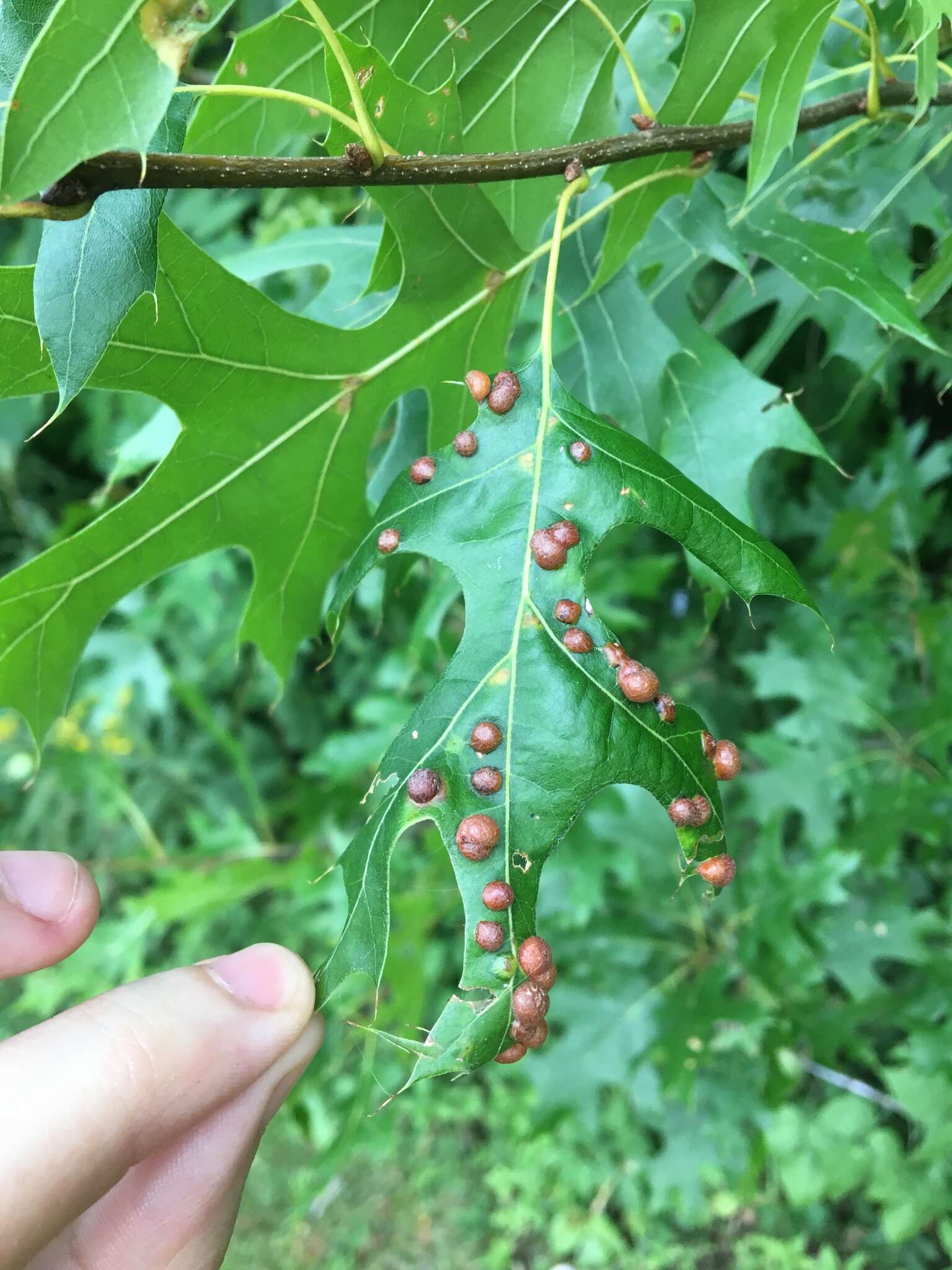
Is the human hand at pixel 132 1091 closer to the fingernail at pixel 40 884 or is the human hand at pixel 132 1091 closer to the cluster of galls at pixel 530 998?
the fingernail at pixel 40 884

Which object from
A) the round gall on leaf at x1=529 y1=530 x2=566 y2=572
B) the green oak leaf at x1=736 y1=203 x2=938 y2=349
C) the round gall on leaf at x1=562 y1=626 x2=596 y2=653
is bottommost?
the round gall on leaf at x1=562 y1=626 x2=596 y2=653

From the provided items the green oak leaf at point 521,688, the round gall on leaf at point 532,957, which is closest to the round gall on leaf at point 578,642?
the green oak leaf at point 521,688

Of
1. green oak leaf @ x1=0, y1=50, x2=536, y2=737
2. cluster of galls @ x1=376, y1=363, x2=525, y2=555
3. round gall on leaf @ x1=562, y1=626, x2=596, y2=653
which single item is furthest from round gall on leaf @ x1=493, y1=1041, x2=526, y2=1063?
green oak leaf @ x1=0, y1=50, x2=536, y2=737

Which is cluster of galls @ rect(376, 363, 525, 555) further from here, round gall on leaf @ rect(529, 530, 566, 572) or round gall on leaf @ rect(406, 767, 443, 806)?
round gall on leaf @ rect(406, 767, 443, 806)

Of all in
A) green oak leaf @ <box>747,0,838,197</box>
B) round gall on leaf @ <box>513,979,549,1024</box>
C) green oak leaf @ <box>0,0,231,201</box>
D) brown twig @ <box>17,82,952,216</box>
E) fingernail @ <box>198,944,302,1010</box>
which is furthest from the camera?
fingernail @ <box>198,944,302,1010</box>

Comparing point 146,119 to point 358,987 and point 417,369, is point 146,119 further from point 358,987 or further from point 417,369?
point 358,987

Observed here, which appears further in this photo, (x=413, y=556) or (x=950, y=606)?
(x=950, y=606)

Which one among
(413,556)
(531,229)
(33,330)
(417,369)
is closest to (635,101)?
(531,229)
